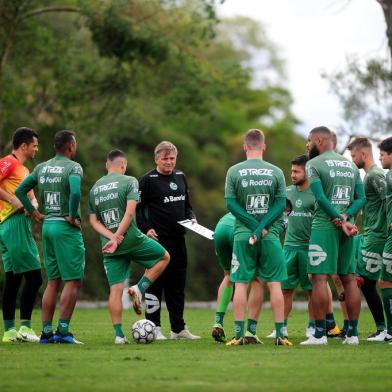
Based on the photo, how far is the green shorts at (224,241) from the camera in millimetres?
13359

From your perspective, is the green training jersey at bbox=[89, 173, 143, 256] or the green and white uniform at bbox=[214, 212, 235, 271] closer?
the green training jersey at bbox=[89, 173, 143, 256]

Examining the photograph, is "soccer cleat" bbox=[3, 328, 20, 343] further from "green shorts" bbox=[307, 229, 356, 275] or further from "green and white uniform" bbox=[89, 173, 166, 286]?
"green shorts" bbox=[307, 229, 356, 275]

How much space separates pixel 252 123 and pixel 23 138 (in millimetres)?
60975

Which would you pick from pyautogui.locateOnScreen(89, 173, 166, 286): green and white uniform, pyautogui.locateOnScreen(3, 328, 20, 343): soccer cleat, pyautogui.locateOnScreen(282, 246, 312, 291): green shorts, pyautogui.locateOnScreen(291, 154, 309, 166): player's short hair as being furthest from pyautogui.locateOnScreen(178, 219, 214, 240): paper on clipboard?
pyautogui.locateOnScreen(3, 328, 20, 343): soccer cleat

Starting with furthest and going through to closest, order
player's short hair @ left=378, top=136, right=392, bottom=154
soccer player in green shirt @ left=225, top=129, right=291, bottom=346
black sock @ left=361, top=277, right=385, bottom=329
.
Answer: black sock @ left=361, top=277, right=385, bottom=329
player's short hair @ left=378, top=136, right=392, bottom=154
soccer player in green shirt @ left=225, top=129, right=291, bottom=346

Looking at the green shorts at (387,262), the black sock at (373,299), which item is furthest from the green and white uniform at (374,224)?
the green shorts at (387,262)

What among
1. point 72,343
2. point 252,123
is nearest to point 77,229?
point 72,343

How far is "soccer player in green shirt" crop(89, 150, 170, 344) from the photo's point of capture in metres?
12.5

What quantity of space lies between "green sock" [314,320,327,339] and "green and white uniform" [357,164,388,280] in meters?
1.35

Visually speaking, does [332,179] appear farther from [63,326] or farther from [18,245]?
[18,245]

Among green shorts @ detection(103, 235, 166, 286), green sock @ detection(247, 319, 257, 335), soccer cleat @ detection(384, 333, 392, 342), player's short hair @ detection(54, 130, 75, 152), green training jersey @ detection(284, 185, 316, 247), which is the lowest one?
soccer cleat @ detection(384, 333, 392, 342)

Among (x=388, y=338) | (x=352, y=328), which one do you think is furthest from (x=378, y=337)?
(x=352, y=328)

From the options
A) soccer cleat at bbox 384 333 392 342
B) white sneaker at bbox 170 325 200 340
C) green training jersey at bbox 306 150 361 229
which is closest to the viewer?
green training jersey at bbox 306 150 361 229

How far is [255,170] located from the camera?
12.1m
